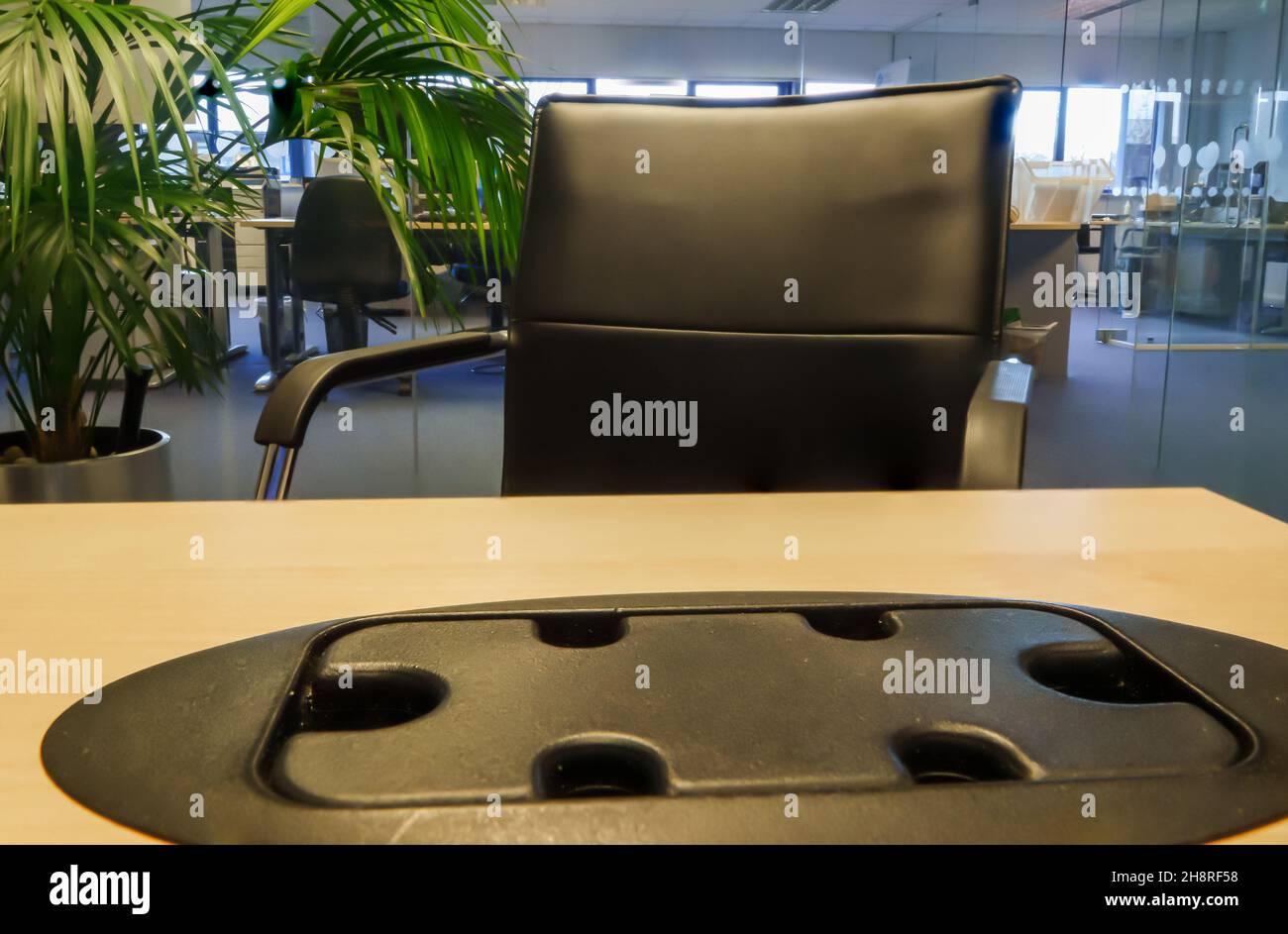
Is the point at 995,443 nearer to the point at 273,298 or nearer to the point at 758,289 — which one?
the point at 758,289

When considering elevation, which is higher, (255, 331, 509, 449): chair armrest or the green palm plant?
the green palm plant

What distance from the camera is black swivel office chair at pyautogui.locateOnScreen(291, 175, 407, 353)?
3.99 m

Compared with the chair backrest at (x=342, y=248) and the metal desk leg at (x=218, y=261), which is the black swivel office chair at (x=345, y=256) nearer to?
the chair backrest at (x=342, y=248)

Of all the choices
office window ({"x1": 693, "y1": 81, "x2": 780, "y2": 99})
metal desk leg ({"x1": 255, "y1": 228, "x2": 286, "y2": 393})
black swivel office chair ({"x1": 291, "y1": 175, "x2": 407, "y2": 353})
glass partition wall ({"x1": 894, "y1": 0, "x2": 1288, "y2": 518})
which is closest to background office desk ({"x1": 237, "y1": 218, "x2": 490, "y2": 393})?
metal desk leg ({"x1": 255, "y1": 228, "x2": 286, "y2": 393})

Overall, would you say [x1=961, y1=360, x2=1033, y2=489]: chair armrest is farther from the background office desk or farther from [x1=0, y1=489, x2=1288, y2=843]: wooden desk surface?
the background office desk

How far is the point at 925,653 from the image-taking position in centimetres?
41

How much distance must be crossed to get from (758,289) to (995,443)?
1.37 ft

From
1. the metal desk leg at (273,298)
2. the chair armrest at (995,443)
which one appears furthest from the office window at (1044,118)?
the chair armrest at (995,443)

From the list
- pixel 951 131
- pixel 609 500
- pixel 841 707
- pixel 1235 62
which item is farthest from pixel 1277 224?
pixel 841 707

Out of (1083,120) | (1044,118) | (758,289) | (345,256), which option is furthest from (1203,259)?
(1044,118)

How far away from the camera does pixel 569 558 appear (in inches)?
21.4

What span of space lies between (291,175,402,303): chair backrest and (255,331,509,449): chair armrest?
312 cm
